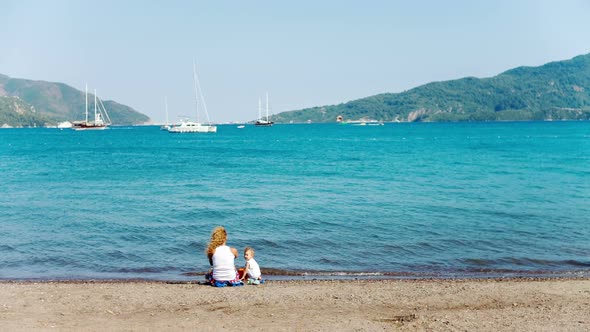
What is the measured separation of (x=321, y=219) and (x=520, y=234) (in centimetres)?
823

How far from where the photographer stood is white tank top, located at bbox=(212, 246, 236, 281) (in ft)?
47.7

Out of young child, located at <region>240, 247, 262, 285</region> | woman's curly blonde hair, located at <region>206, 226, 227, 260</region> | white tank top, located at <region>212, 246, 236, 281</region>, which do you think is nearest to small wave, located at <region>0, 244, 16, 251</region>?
woman's curly blonde hair, located at <region>206, 226, 227, 260</region>

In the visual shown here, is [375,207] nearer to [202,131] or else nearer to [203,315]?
[203,315]

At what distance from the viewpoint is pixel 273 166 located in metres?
58.0

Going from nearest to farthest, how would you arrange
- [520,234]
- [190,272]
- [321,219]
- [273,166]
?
[190,272] → [520,234] → [321,219] → [273,166]

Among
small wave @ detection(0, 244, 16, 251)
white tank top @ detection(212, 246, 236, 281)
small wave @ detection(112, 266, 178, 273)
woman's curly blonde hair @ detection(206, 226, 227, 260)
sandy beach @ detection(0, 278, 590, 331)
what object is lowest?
small wave @ detection(112, 266, 178, 273)

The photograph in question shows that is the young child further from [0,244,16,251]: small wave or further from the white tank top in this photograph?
[0,244,16,251]: small wave

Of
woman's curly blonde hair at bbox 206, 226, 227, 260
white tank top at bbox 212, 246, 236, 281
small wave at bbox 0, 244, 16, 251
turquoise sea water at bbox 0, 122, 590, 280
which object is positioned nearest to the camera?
white tank top at bbox 212, 246, 236, 281

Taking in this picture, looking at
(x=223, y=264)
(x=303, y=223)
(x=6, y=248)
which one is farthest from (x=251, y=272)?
(x=6, y=248)

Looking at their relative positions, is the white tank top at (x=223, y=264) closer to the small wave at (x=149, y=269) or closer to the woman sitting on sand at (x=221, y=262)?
the woman sitting on sand at (x=221, y=262)

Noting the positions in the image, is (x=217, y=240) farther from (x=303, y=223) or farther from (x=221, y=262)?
(x=303, y=223)

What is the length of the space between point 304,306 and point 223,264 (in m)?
2.75

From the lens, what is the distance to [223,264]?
47.9ft

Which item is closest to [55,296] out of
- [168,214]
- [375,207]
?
[168,214]
